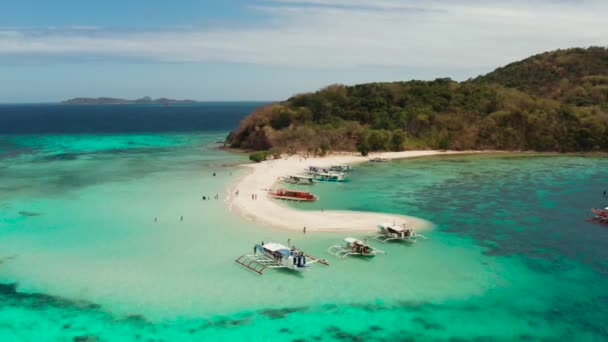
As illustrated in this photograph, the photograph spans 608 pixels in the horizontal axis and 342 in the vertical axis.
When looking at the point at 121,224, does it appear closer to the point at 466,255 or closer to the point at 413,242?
the point at 413,242

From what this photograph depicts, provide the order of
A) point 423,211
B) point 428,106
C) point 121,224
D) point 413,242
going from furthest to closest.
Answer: point 428,106
point 423,211
point 121,224
point 413,242

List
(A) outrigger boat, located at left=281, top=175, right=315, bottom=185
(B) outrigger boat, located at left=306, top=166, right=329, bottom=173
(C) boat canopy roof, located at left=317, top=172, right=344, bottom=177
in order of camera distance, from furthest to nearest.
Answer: (B) outrigger boat, located at left=306, top=166, right=329, bottom=173
(C) boat canopy roof, located at left=317, top=172, right=344, bottom=177
(A) outrigger boat, located at left=281, top=175, right=315, bottom=185

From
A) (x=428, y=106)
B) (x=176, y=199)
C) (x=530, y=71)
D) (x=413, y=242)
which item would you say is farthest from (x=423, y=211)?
(x=530, y=71)

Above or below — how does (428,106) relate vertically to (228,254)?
above

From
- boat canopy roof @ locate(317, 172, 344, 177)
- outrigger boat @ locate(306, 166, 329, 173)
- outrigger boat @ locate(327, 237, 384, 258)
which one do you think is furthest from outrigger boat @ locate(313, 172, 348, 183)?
outrigger boat @ locate(327, 237, 384, 258)

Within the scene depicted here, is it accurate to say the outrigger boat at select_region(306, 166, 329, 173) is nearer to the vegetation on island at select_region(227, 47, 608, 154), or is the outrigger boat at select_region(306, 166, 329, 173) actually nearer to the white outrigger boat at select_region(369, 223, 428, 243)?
the vegetation on island at select_region(227, 47, 608, 154)

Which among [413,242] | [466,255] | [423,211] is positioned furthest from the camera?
[423,211]
